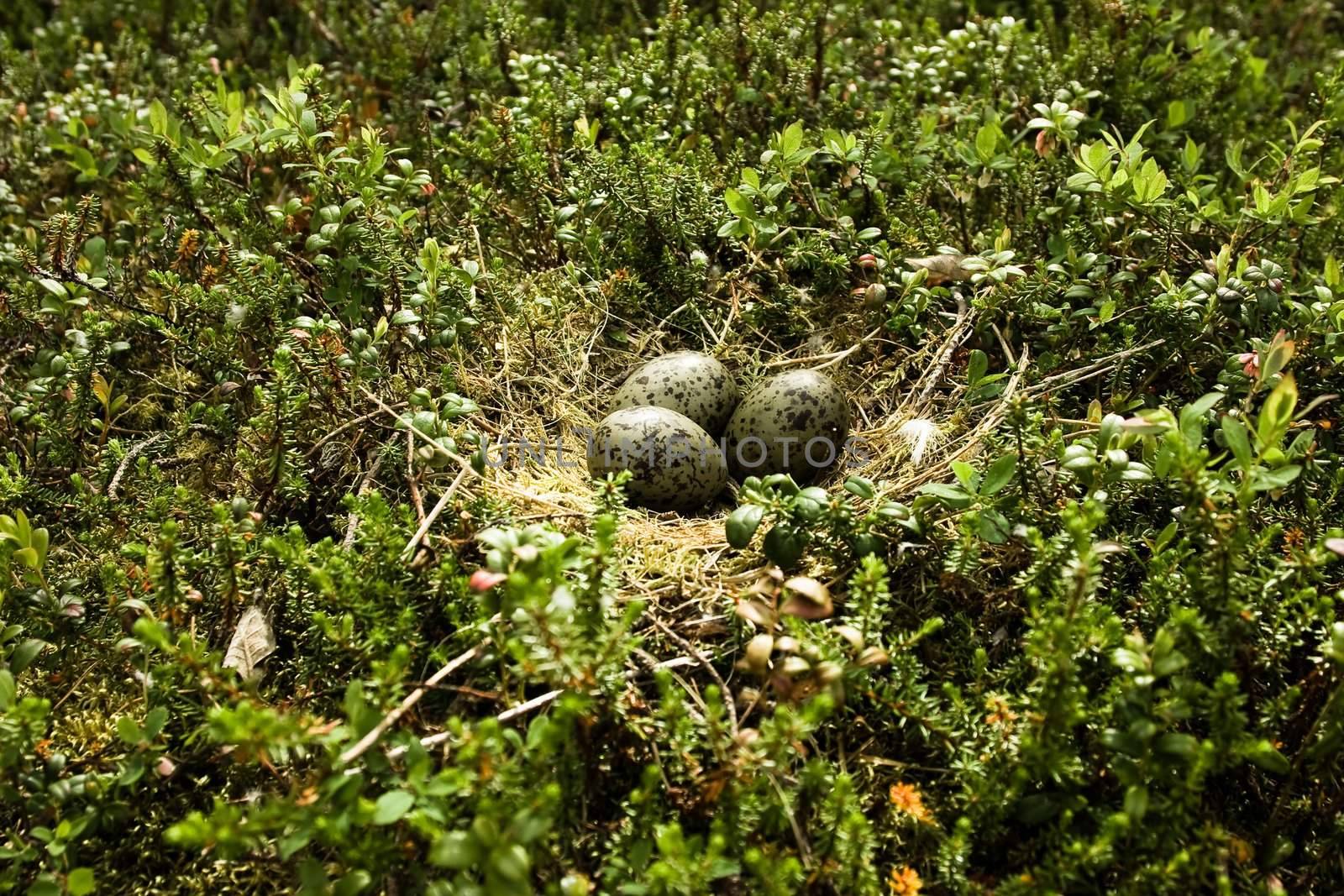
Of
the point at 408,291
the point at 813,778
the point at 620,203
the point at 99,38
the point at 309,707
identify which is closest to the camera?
the point at 813,778

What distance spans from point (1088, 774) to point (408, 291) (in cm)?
174

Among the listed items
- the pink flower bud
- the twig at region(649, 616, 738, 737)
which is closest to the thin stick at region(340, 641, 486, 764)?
the pink flower bud

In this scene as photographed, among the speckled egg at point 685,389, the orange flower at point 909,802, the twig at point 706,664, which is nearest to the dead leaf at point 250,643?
the twig at point 706,664

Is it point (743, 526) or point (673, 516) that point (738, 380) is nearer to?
point (673, 516)

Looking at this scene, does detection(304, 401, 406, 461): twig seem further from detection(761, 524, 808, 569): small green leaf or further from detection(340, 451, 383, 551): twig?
detection(761, 524, 808, 569): small green leaf

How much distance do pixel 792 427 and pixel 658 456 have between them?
0.32m


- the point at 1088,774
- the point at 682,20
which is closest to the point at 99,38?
the point at 682,20

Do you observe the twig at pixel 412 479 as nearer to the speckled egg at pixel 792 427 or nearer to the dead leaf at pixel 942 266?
the speckled egg at pixel 792 427

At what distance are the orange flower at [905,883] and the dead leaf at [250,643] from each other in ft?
3.62

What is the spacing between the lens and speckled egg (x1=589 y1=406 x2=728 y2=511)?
2.28m

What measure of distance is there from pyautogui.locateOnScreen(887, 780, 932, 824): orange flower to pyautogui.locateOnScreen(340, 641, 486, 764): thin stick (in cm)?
67

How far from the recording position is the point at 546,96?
291 cm

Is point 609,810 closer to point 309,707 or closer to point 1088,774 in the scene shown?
point 309,707

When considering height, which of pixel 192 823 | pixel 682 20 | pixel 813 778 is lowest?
pixel 813 778
